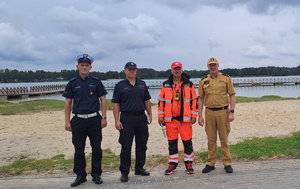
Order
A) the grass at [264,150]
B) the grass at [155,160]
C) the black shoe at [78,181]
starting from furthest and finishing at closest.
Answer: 1. the grass at [264,150]
2. the grass at [155,160]
3. the black shoe at [78,181]

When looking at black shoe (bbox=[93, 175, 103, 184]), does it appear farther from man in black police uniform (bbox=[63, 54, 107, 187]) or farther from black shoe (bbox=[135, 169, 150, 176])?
black shoe (bbox=[135, 169, 150, 176])

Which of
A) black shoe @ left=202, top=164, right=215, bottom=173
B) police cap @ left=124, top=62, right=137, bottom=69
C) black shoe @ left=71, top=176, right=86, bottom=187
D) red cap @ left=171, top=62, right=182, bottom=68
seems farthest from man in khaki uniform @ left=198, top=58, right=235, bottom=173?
black shoe @ left=71, top=176, right=86, bottom=187

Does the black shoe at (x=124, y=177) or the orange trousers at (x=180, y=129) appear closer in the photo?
the black shoe at (x=124, y=177)

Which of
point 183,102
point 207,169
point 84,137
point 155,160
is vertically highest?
point 183,102

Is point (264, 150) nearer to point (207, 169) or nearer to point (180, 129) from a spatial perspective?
point (207, 169)

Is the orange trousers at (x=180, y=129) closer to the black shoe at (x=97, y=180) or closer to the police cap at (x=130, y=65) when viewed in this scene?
the police cap at (x=130, y=65)

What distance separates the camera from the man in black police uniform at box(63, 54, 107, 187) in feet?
14.4

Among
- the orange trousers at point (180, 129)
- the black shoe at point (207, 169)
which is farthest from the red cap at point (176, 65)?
the black shoe at point (207, 169)

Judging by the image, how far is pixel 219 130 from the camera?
4.88 meters

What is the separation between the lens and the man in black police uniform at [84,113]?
4.40 m

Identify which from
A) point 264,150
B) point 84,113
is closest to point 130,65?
point 84,113

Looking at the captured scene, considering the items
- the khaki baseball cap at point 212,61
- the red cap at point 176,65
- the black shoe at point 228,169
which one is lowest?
the black shoe at point 228,169

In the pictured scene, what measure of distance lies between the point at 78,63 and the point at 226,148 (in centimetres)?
323

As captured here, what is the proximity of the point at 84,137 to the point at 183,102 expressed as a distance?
193 centimetres
